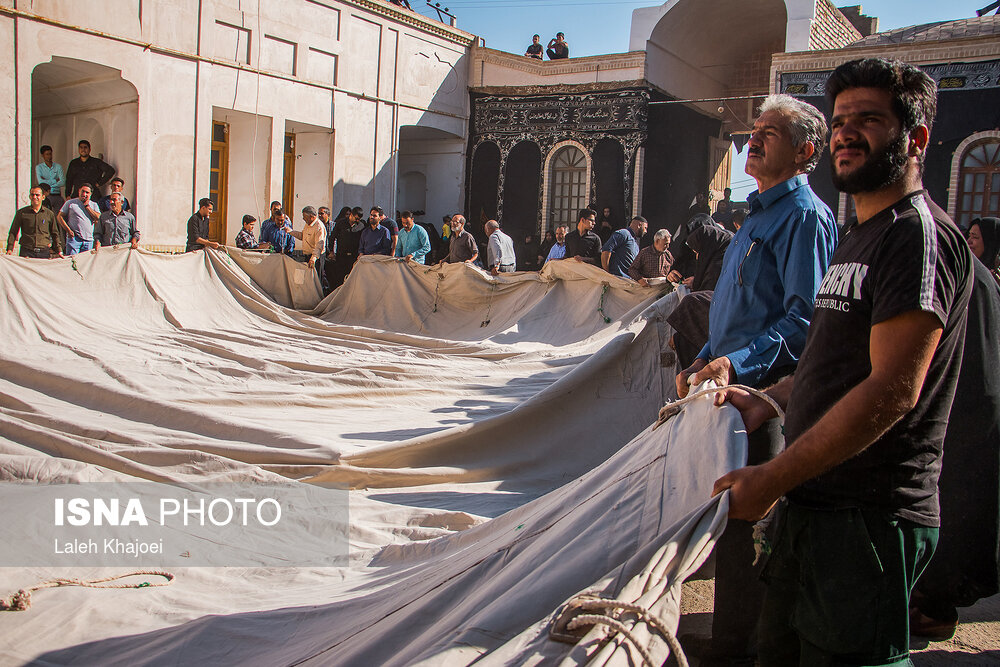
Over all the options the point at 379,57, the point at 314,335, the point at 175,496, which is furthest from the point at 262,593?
the point at 379,57

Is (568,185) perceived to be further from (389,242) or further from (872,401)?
(872,401)

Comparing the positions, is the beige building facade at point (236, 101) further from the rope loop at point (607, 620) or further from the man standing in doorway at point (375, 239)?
the rope loop at point (607, 620)

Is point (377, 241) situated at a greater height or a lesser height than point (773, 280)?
greater

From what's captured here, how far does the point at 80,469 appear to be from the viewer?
355 centimetres

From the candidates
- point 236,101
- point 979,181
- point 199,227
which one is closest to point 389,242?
point 199,227

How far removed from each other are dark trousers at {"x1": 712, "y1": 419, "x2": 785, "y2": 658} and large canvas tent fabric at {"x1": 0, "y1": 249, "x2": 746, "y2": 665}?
561 millimetres

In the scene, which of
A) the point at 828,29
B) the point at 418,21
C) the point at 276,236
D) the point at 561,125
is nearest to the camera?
the point at 276,236

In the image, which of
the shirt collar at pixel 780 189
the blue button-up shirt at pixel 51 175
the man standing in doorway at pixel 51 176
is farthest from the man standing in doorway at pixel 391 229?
the shirt collar at pixel 780 189

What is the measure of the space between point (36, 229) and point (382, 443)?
825 cm

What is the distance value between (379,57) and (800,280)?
54.7 ft

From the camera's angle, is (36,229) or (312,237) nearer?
(36,229)

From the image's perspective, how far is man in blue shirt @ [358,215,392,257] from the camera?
476 inches

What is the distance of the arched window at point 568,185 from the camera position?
1836 cm

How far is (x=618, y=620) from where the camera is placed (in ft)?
4.41
